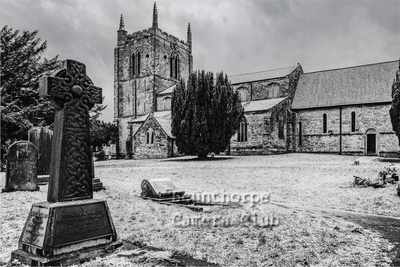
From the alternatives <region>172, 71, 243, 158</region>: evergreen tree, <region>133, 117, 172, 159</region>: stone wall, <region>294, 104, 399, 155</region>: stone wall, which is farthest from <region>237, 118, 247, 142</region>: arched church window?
<region>133, 117, 172, 159</region>: stone wall

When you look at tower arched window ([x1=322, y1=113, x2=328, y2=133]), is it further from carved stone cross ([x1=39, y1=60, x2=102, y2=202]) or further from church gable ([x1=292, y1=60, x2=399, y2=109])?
carved stone cross ([x1=39, y1=60, x2=102, y2=202])

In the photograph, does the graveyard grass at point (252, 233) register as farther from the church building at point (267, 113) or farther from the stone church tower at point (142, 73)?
the stone church tower at point (142, 73)

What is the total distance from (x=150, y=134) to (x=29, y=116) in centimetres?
1373

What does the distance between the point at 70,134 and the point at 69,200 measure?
91cm

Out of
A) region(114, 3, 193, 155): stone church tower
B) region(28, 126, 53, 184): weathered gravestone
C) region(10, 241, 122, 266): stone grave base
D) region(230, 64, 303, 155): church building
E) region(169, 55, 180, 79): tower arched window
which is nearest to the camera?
region(10, 241, 122, 266): stone grave base

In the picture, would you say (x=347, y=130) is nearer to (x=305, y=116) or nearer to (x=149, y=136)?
(x=305, y=116)

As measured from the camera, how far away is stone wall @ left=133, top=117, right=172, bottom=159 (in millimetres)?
33375

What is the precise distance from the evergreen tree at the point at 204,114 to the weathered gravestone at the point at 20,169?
54.2 feet

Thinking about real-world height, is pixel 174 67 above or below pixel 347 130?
above

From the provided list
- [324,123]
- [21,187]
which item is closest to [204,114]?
[324,123]

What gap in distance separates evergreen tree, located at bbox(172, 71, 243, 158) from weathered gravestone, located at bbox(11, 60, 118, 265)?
21.1 meters

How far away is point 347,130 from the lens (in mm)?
31453

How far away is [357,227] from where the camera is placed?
6.16 meters

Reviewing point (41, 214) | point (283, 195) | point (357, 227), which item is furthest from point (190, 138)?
point (41, 214)
